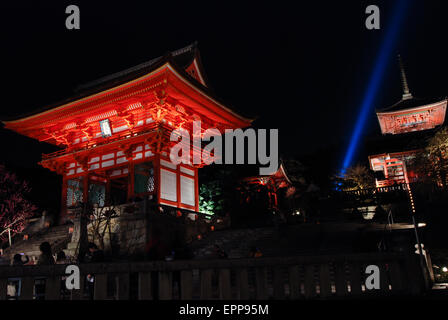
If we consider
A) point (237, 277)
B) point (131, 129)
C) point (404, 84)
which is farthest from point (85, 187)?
point (404, 84)

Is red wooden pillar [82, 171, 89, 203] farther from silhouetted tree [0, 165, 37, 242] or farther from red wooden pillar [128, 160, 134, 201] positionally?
silhouetted tree [0, 165, 37, 242]

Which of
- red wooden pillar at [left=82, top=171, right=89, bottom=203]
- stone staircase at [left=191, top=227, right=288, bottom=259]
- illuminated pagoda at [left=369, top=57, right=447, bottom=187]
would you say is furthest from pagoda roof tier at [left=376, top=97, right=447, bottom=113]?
red wooden pillar at [left=82, top=171, right=89, bottom=203]

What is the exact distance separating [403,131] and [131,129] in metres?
28.2

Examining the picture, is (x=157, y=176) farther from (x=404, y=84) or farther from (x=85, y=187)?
(x=404, y=84)

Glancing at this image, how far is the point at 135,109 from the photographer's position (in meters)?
23.0

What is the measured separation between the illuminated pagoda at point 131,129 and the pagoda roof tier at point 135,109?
53 millimetres

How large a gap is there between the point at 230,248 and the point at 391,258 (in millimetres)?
11481

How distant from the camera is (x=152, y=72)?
64.6 ft

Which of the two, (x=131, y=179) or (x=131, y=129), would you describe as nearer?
(x=131, y=179)

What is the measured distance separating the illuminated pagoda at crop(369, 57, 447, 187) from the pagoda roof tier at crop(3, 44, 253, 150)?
12.1 meters
